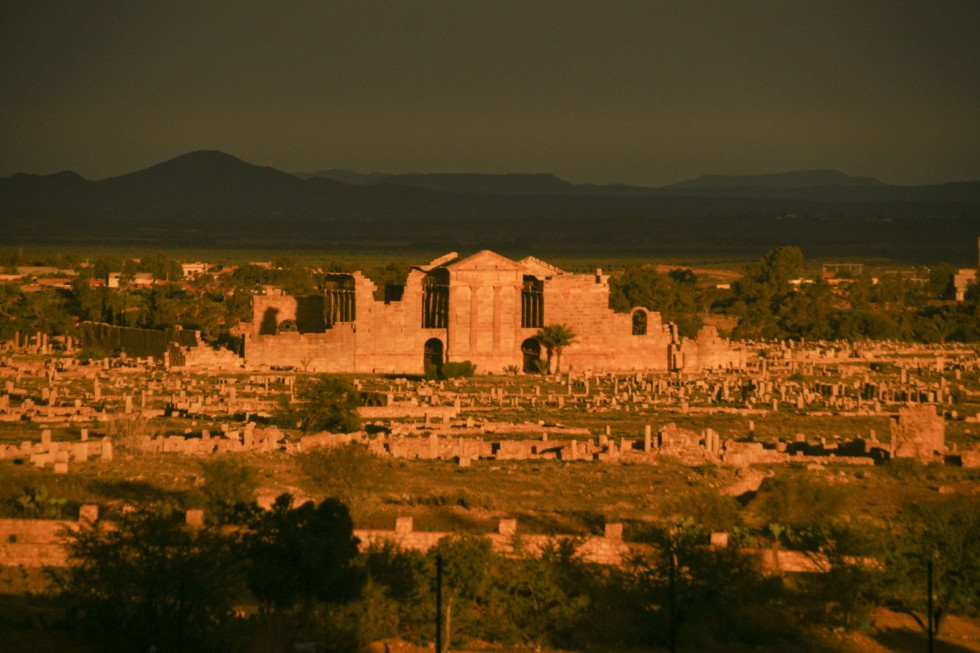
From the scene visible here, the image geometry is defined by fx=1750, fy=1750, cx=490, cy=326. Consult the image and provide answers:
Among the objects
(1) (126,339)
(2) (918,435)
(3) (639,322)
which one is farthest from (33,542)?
(3) (639,322)

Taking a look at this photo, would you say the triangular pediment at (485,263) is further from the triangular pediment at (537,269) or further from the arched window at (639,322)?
the arched window at (639,322)

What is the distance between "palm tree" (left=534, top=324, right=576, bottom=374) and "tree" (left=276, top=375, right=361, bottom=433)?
18.1 meters

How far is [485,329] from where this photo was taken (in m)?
57.7

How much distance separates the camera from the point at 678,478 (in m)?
31.2

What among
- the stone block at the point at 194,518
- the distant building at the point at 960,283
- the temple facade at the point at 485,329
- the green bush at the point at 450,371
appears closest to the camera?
the stone block at the point at 194,518

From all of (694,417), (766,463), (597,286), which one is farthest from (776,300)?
(766,463)

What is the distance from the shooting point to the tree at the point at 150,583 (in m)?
19.6

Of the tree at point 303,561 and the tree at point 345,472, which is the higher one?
the tree at point 345,472

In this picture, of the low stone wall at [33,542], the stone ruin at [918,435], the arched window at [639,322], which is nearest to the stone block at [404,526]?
the low stone wall at [33,542]

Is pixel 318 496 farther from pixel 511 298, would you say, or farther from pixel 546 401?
pixel 511 298

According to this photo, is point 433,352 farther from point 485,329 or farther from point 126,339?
point 126,339

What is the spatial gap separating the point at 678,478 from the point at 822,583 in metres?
A: 8.04

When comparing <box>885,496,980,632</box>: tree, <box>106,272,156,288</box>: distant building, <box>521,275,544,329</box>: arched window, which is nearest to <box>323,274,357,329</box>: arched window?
<box>521,275,544,329</box>: arched window

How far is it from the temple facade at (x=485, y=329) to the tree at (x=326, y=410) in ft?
54.2
